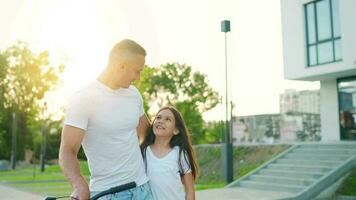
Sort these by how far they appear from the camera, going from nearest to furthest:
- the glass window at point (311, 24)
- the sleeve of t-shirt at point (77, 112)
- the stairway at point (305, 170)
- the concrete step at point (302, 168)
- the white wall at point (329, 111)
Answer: the sleeve of t-shirt at point (77, 112)
the stairway at point (305, 170)
the concrete step at point (302, 168)
the glass window at point (311, 24)
the white wall at point (329, 111)

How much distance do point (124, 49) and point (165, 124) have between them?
1.13m

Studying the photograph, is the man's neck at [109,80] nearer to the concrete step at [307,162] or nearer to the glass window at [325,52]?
the concrete step at [307,162]

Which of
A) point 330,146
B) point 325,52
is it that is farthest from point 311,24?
point 330,146

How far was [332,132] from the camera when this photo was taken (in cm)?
2005

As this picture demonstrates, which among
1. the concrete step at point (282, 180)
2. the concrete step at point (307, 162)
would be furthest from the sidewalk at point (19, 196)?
the concrete step at point (307, 162)

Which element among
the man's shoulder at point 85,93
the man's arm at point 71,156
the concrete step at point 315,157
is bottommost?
the concrete step at point 315,157

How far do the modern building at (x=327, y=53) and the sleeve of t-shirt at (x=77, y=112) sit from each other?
654 inches

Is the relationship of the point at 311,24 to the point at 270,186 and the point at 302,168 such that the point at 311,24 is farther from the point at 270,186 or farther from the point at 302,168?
the point at 270,186

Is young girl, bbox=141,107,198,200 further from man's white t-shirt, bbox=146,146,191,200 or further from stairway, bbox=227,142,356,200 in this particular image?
stairway, bbox=227,142,356,200

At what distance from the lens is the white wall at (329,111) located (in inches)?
782

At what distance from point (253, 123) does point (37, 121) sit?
3409cm

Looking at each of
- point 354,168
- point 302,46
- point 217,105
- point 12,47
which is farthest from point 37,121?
point 354,168

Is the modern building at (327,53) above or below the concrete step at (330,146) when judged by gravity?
above

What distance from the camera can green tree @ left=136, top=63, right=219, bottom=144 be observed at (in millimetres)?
49281
